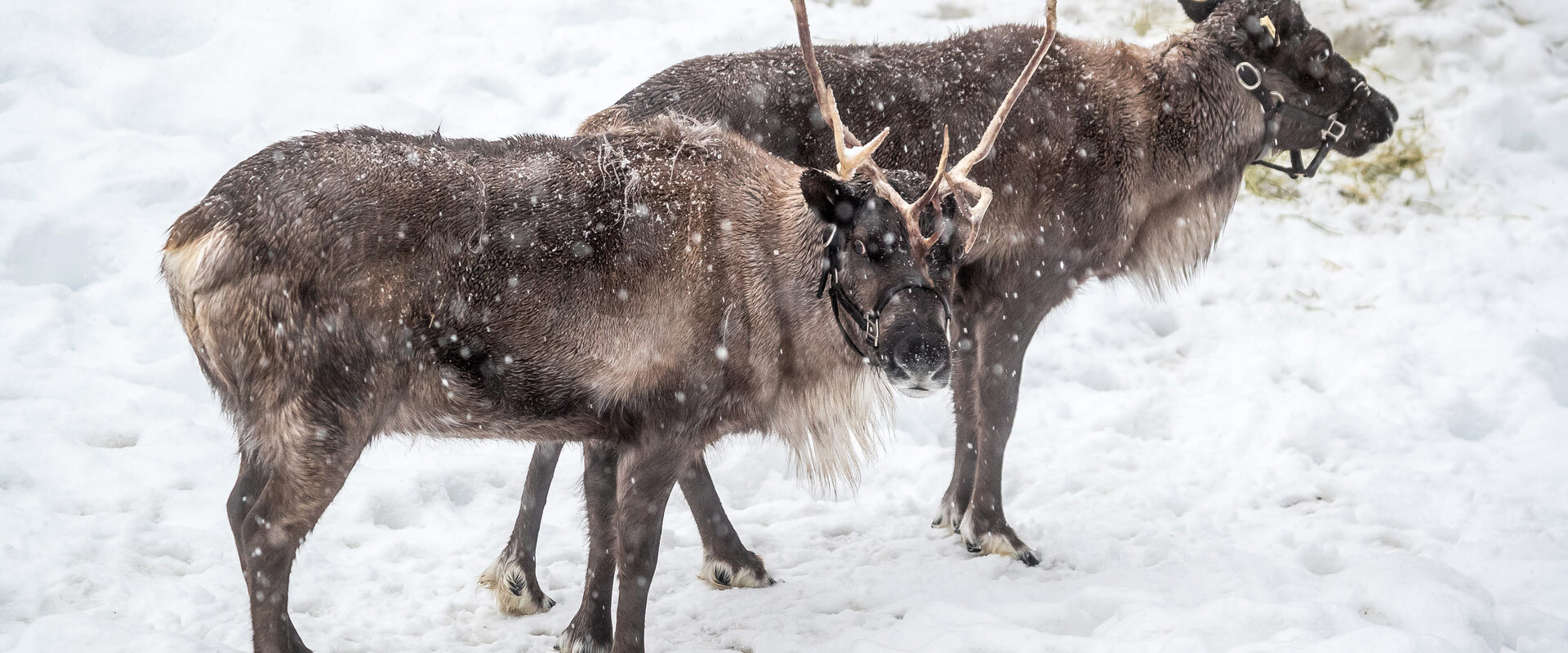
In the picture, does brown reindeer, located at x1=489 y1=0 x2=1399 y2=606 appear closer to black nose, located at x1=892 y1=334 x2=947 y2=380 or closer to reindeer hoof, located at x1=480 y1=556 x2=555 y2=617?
reindeer hoof, located at x1=480 y1=556 x2=555 y2=617

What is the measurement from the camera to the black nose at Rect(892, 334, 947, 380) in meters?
3.73

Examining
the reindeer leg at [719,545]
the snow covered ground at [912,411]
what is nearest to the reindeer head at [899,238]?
the snow covered ground at [912,411]

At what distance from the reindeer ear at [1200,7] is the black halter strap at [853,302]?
2.60 m

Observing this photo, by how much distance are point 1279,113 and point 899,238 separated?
2557 millimetres

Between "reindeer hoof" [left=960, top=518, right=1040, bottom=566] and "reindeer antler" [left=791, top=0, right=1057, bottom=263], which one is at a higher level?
"reindeer antler" [left=791, top=0, right=1057, bottom=263]

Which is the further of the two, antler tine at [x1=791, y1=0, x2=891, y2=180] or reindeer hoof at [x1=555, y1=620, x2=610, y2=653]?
reindeer hoof at [x1=555, y1=620, x2=610, y2=653]

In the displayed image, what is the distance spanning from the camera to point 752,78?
16.3 ft

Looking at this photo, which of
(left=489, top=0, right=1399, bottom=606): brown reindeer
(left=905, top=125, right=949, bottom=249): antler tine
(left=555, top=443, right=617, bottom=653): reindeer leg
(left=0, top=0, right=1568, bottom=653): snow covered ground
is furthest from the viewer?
(left=489, top=0, right=1399, bottom=606): brown reindeer

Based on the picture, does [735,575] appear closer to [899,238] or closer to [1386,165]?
[899,238]

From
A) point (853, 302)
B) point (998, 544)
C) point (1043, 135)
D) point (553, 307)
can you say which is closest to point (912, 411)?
point (998, 544)

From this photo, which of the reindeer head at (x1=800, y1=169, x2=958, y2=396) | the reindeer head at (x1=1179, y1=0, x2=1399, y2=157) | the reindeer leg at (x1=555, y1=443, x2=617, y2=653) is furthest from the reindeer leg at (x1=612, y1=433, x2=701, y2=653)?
the reindeer head at (x1=1179, y1=0, x2=1399, y2=157)

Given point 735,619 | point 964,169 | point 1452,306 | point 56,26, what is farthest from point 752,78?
point 56,26

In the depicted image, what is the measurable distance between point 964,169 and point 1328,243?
5105 millimetres

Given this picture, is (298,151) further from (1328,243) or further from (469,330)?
(1328,243)
